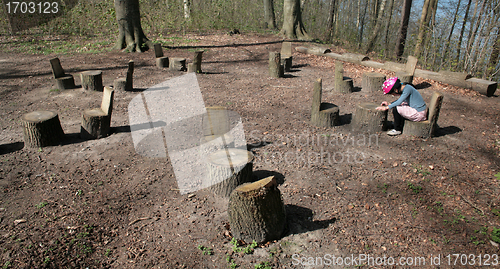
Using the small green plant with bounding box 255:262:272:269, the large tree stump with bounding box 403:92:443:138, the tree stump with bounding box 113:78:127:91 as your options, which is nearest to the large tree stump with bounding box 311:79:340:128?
the large tree stump with bounding box 403:92:443:138

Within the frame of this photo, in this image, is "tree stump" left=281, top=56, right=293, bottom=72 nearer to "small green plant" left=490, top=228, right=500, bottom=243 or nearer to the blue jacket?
the blue jacket

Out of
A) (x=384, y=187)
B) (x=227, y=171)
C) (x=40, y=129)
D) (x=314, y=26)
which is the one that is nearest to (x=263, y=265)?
(x=227, y=171)

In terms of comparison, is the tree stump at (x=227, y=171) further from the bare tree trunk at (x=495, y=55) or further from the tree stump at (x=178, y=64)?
the bare tree trunk at (x=495, y=55)

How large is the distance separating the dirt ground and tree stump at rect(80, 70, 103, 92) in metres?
0.89

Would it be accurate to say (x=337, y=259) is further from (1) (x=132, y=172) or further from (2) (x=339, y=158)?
(1) (x=132, y=172)

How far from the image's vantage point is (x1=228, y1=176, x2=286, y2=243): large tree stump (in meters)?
3.22

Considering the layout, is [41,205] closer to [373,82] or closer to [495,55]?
[373,82]

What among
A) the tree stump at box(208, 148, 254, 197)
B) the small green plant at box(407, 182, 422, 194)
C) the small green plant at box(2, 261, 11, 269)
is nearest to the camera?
the small green plant at box(2, 261, 11, 269)

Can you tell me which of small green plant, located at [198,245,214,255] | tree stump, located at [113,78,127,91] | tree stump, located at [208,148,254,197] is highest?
tree stump, located at [113,78,127,91]

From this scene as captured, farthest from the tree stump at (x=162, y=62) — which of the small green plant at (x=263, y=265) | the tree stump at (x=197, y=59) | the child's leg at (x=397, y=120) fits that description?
the small green plant at (x=263, y=265)

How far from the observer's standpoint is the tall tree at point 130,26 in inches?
441

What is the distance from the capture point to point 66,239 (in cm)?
340

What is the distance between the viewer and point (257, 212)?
325 centimetres

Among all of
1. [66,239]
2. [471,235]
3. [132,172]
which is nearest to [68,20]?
[132,172]
